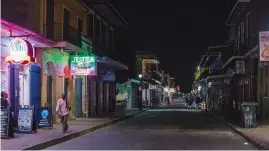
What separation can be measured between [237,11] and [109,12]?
33.3 ft

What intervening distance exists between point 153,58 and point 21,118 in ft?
197

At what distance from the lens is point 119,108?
132 feet

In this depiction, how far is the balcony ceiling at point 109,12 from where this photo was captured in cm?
3466

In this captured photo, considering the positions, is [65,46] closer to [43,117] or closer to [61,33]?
[61,33]

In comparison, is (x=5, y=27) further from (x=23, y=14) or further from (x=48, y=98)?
(x=48, y=98)

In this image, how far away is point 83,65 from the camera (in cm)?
2806

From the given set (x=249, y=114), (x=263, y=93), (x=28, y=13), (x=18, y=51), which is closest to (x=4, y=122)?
(x=18, y=51)

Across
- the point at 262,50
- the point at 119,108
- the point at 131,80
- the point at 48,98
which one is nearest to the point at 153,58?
the point at 131,80

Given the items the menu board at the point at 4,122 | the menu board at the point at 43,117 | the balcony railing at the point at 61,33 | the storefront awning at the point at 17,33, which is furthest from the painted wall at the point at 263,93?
the menu board at the point at 4,122

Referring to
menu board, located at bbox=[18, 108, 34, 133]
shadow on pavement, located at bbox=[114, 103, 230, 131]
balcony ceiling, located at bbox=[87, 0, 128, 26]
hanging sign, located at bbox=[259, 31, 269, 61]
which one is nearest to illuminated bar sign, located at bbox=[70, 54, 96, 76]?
shadow on pavement, located at bbox=[114, 103, 230, 131]

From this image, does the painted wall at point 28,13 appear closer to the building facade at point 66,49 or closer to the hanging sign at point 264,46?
the building facade at point 66,49

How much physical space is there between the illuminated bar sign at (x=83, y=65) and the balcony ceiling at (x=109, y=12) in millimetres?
6743

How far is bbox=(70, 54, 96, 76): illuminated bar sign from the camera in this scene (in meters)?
27.7

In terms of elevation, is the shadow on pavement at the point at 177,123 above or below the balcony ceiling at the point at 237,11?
below
